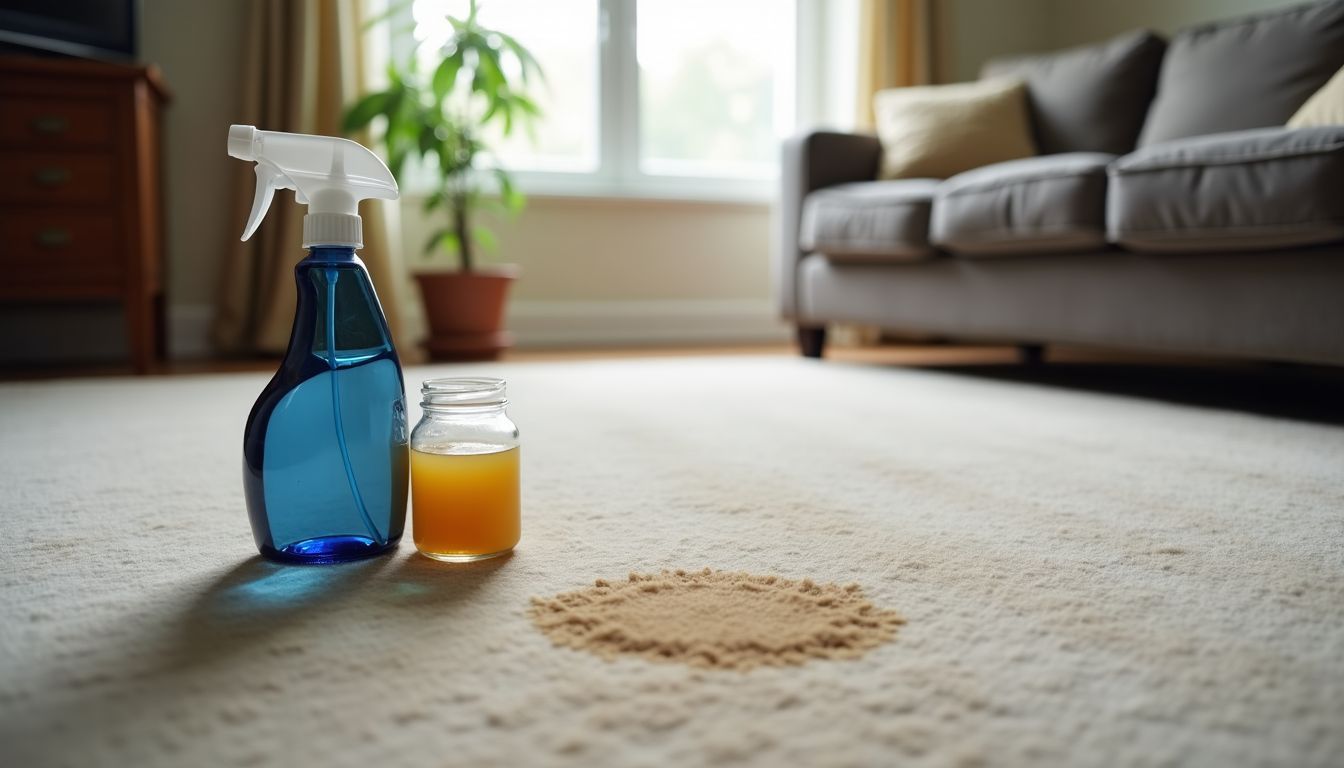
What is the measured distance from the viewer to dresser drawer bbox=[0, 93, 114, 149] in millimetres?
2504

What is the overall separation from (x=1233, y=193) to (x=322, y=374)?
1.56m

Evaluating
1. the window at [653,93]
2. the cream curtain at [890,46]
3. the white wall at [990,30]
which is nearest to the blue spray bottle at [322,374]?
the window at [653,93]

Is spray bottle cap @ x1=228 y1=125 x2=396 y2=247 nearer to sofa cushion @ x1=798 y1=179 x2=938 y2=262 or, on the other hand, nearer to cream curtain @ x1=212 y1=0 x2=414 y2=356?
sofa cushion @ x1=798 y1=179 x2=938 y2=262

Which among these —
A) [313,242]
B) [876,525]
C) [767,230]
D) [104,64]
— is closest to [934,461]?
[876,525]

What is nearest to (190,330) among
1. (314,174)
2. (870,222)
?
(870,222)

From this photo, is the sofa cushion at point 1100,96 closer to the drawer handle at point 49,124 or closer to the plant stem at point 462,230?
the plant stem at point 462,230

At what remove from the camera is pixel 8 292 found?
8.29 feet

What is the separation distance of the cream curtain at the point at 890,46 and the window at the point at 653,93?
13.3 inches

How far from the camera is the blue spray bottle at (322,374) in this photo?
0.79 m

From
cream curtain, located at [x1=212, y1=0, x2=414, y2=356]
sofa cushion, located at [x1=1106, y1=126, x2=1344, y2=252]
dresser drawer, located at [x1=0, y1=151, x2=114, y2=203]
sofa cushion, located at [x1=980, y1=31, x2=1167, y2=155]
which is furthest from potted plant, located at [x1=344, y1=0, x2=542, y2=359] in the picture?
sofa cushion, located at [x1=1106, y1=126, x2=1344, y2=252]

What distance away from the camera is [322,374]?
0.79 m

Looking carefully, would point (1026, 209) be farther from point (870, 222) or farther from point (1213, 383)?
point (1213, 383)

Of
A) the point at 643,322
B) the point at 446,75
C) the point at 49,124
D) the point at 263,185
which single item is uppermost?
the point at 446,75

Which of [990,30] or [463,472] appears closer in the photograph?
[463,472]
